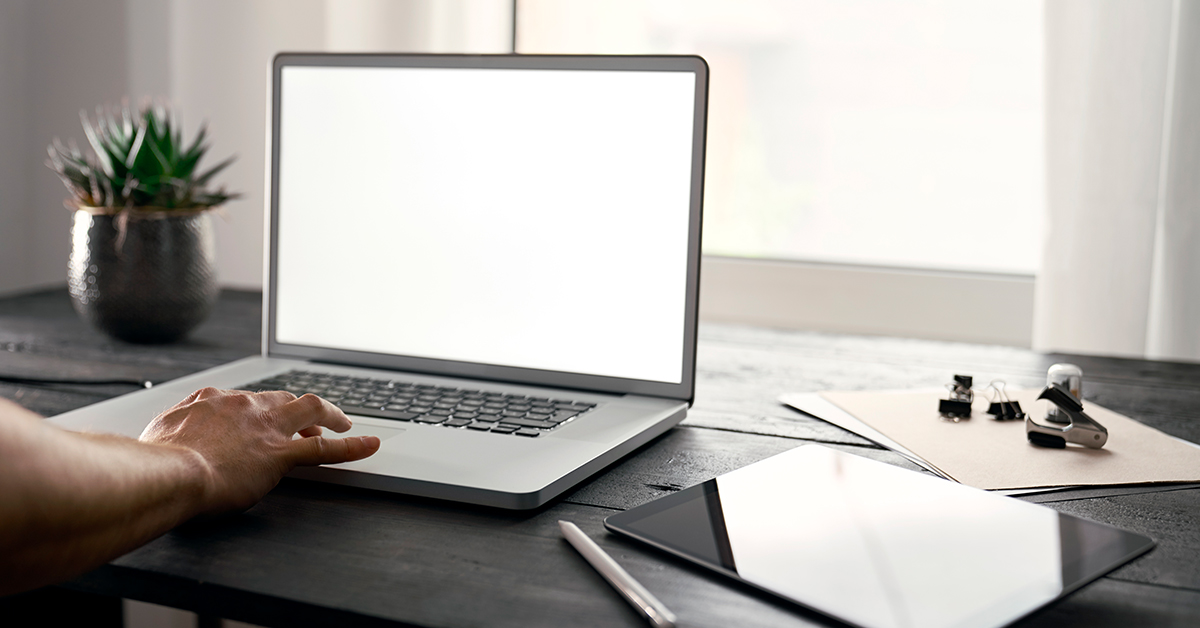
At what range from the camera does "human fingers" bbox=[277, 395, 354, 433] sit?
60 centimetres

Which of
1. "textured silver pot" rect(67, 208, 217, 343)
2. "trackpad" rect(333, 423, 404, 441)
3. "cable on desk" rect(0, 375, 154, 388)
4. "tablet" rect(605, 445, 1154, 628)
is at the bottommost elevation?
"cable on desk" rect(0, 375, 154, 388)

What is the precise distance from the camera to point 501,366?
2.73 feet

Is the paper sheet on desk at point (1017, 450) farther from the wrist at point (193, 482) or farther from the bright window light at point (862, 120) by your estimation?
the bright window light at point (862, 120)

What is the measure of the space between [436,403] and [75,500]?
0.34 meters

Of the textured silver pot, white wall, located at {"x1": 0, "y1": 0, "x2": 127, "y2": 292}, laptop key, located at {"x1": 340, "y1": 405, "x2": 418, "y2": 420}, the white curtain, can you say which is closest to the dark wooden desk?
laptop key, located at {"x1": 340, "y1": 405, "x2": 418, "y2": 420}

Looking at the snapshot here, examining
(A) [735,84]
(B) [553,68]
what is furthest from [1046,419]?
(A) [735,84]

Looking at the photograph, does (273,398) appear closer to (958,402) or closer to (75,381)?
(75,381)

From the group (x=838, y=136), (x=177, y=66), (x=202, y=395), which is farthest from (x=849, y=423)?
(x=177, y=66)

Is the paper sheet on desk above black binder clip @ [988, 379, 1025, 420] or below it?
below

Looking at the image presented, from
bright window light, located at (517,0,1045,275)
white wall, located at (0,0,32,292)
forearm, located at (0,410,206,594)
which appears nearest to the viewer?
forearm, located at (0,410,206,594)

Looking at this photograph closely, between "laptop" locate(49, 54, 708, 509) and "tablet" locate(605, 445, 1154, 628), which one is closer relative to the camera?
"tablet" locate(605, 445, 1154, 628)

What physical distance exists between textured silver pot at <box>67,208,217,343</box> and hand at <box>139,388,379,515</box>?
20.4 inches

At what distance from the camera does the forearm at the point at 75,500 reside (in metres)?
0.41

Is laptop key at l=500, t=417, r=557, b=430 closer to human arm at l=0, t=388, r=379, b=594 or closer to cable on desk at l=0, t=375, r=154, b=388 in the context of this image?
human arm at l=0, t=388, r=379, b=594
